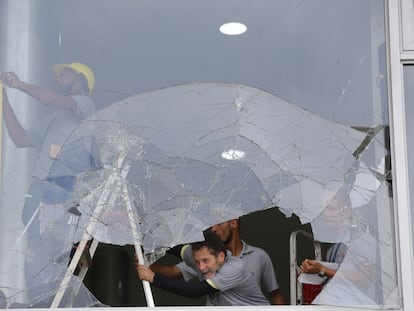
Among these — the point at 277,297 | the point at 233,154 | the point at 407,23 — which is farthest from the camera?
the point at 407,23

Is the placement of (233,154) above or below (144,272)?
above

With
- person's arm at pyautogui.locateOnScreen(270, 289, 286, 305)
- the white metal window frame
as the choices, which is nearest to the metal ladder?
person's arm at pyautogui.locateOnScreen(270, 289, 286, 305)

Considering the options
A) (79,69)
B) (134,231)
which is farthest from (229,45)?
(134,231)

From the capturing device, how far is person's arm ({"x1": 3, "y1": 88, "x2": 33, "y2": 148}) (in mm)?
A: 3447

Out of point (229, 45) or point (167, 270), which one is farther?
point (229, 45)

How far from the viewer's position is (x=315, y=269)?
334 cm

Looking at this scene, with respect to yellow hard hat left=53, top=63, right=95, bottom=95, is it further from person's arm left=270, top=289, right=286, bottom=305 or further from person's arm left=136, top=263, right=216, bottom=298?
person's arm left=270, top=289, right=286, bottom=305

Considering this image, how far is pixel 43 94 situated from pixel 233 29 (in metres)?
0.79

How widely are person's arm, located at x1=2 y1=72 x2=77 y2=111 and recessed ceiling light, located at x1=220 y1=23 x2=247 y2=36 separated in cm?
65

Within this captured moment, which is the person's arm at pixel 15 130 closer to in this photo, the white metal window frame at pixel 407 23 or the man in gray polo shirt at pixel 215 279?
the man in gray polo shirt at pixel 215 279

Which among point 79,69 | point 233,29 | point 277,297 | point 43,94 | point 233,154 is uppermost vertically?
point 233,29

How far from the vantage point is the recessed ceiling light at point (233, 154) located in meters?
3.41

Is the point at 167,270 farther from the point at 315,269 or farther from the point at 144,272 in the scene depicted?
the point at 315,269

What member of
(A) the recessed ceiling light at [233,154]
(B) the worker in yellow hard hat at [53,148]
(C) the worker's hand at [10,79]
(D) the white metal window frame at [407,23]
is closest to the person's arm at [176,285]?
(B) the worker in yellow hard hat at [53,148]
